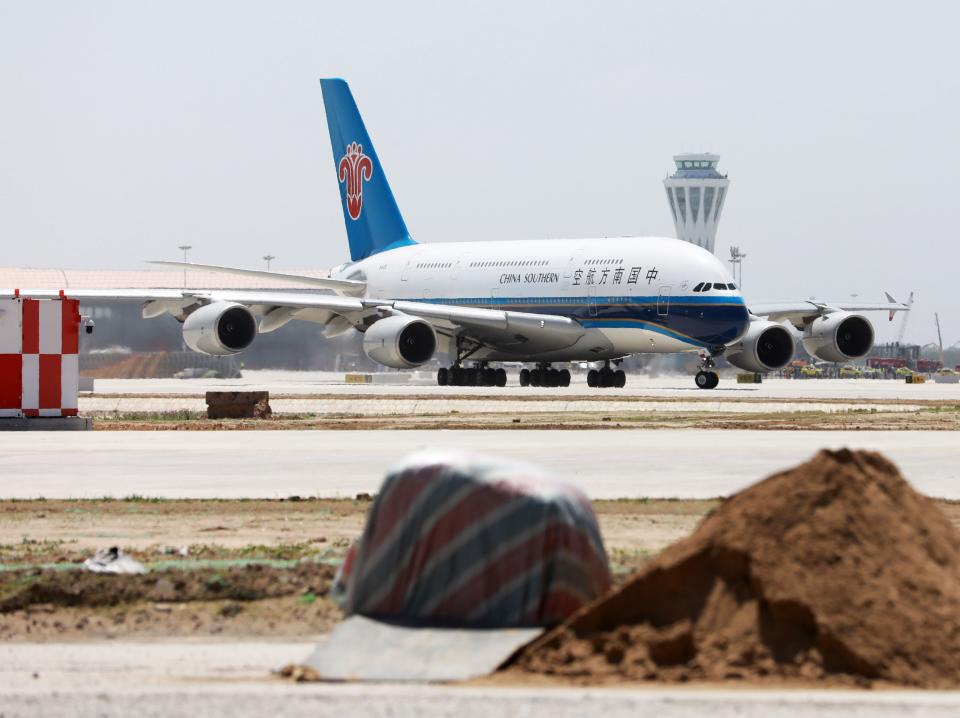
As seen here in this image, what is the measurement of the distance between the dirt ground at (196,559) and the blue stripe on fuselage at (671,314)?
2683 cm

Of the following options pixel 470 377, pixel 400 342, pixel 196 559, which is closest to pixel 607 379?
pixel 470 377

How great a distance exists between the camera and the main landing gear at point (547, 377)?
4481 centimetres

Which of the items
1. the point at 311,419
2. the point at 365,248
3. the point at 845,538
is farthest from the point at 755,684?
the point at 365,248

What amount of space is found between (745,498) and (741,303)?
3228cm

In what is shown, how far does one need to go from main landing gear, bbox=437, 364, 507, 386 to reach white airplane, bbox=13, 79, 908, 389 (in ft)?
0.09

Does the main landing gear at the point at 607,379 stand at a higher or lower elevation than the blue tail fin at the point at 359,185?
lower

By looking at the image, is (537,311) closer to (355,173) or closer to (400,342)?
(400,342)

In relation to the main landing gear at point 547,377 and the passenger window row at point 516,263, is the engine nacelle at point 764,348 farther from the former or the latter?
the passenger window row at point 516,263

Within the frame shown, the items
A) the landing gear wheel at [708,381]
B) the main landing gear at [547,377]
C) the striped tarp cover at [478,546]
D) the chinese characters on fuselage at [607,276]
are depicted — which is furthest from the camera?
the main landing gear at [547,377]

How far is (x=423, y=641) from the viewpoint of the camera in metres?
6.42

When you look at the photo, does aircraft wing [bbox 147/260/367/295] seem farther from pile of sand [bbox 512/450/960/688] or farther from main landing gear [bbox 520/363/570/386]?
pile of sand [bbox 512/450/960/688]

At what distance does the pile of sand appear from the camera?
236 inches

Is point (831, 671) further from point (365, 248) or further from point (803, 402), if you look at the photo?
point (365, 248)

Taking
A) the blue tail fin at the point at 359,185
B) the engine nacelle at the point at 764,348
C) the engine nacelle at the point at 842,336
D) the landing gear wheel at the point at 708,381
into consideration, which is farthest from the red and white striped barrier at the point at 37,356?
the blue tail fin at the point at 359,185
